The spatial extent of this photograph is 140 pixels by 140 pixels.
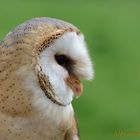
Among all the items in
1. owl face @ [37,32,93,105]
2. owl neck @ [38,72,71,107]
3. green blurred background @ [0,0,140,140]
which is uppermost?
green blurred background @ [0,0,140,140]

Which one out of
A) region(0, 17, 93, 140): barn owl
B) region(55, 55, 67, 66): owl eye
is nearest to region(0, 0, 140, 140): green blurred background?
region(0, 17, 93, 140): barn owl

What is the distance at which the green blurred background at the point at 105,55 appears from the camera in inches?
319

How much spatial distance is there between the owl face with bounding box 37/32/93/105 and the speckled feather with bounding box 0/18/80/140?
3 cm

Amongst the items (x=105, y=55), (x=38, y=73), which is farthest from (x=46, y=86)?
(x=105, y=55)

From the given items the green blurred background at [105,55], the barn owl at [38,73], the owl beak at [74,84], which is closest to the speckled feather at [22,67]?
the barn owl at [38,73]

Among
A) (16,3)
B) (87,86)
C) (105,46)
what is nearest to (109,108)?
(87,86)

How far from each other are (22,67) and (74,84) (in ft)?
0.76

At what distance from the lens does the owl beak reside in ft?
13.3

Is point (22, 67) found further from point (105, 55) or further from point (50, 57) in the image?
point (105, 55)

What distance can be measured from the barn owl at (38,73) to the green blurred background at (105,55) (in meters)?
3.11

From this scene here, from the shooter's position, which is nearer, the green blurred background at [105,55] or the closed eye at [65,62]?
the closed eye at [65,62]

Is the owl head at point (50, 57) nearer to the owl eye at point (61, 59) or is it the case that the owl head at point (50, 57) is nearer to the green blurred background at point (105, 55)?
the owl eye at point (61, 59)

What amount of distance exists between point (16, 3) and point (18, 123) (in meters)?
9.52

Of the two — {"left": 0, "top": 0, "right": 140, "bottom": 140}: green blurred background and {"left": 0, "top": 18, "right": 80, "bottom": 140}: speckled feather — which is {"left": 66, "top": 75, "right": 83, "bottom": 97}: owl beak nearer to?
{"left": 0, "top": 18, "right": 80, "bottom": 140}: speckled feather
